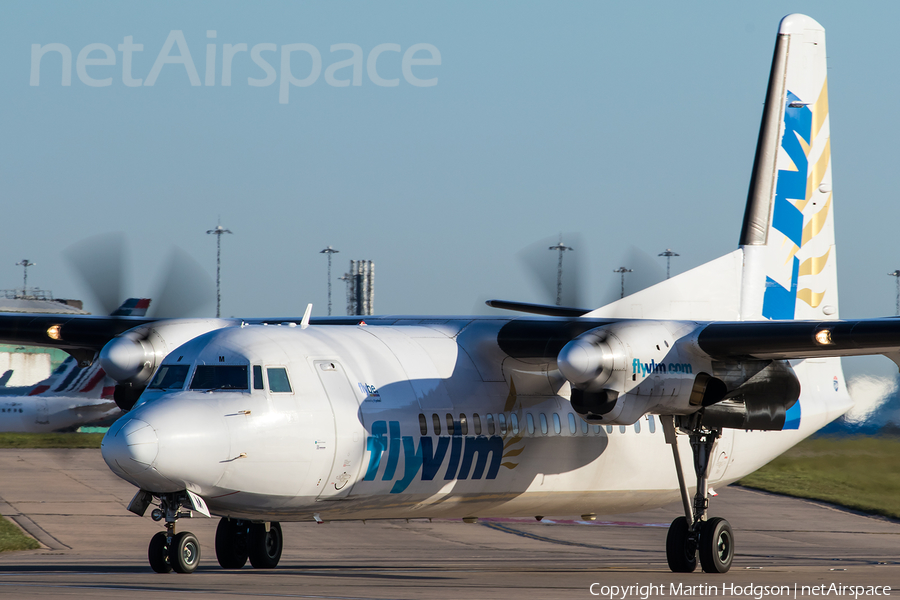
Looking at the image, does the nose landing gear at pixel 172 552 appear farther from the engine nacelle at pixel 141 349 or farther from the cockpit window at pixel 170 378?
the engine nacelle at pixel 141 349

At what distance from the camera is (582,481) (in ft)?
56.0

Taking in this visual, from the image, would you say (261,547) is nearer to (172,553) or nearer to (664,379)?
(172,553)

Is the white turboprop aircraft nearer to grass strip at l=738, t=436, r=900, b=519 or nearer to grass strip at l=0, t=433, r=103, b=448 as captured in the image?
grass strip at l=738, t=436, r=900, b=519

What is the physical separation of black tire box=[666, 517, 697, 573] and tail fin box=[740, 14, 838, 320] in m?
4.34

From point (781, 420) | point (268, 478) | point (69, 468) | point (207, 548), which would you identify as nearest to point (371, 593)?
point (268, 478)

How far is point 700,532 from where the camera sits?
53.9 ft

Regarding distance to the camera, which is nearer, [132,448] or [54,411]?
[132,448]

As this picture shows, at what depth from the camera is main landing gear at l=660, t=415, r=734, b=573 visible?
53.6ft

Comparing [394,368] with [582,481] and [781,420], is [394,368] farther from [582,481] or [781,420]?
[781,420]

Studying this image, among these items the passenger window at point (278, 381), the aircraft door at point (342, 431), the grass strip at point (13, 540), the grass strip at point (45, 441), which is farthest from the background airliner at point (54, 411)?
the passenger window at point (278, 381)

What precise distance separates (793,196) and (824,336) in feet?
20.2

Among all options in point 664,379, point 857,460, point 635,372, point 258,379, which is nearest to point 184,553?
point 258,379

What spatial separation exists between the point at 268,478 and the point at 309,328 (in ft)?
7.84

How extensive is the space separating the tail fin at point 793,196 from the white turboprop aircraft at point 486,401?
0.19 ft
